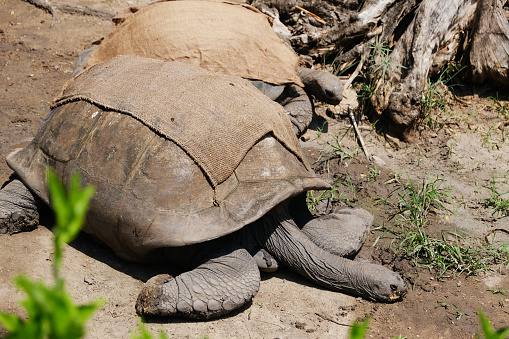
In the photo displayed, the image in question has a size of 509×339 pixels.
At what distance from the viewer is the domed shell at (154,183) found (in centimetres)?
354

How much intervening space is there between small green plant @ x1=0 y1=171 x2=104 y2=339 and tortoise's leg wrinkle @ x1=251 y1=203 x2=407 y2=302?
311 centimetres

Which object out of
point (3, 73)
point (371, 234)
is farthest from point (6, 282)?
point (3, 73)

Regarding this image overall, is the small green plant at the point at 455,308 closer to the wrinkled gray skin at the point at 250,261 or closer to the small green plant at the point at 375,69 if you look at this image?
the wrinkled gray skin at the point at 250,261

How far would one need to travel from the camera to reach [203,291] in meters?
3.46

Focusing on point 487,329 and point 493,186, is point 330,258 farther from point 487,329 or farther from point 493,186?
point 487,329

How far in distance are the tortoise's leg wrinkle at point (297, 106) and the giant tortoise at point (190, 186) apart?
169 centimetres

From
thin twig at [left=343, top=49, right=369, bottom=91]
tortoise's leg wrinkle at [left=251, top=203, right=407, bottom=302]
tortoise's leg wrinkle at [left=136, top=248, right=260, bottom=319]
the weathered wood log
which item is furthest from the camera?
thin twig at [left=343, top=49, right=369, bottom=91]

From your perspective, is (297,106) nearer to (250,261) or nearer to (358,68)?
(358,68)

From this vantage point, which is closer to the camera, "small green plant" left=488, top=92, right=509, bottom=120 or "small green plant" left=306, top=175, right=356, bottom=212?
"small green plant" left=306, top=175, right=356, bottom=212

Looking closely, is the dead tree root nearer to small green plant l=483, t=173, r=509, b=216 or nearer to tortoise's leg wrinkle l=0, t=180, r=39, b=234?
tortoise's leg wrinkle l=0, t=180, r=39, b=234

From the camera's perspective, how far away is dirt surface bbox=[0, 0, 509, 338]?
3615 mm

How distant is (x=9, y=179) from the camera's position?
15.4 ft

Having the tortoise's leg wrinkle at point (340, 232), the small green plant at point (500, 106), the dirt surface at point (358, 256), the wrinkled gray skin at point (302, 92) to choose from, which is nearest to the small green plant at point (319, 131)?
the dirt surface at point (358, 256)

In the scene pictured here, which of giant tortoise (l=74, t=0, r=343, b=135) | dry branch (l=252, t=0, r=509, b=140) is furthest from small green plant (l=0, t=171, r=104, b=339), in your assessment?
dry branch (l=252, t=0, r=509, b=140)
